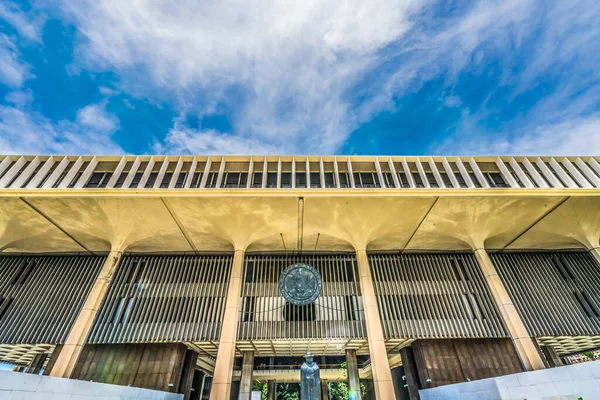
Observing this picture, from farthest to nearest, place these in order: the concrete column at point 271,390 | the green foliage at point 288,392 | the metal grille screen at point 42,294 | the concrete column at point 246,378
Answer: the green foliage at point 288,392 → the concrete column at point 271,390 → the concrete column at point 246,378 → the metal grille screen at point 42,294

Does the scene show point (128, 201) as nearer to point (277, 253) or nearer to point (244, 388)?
point (277, 253)

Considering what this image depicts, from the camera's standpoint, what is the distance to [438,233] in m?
12.2

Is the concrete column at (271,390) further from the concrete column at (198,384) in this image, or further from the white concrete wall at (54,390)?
the white concrete wall at (54,390)

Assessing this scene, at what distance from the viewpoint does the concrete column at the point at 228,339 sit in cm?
905

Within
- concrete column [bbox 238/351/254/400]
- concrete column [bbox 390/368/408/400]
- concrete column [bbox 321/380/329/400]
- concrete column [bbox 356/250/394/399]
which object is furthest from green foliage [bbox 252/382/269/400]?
concrete column [bbox 356/250/394/399]

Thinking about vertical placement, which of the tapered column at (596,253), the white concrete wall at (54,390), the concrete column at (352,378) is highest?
the tapered column at (596,253)

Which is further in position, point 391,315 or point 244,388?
point 244,388

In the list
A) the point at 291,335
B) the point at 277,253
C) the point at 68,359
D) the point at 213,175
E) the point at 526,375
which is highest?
the point at 213,175

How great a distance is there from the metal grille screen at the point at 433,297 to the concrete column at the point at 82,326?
10897mm

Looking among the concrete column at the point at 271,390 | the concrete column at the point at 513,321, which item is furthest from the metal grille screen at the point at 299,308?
the concrete column at the point at 271,390

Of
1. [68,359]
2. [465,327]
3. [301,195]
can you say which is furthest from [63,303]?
[465,327]

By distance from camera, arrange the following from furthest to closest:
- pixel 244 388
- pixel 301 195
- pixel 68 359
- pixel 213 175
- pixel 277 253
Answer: pixel 244 388 < pixel 277 253 < pixel 213 175 < pixel 301 195 < pixel 68 359

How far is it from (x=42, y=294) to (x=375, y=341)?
13.6 metres

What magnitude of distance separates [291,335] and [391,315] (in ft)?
13.7
